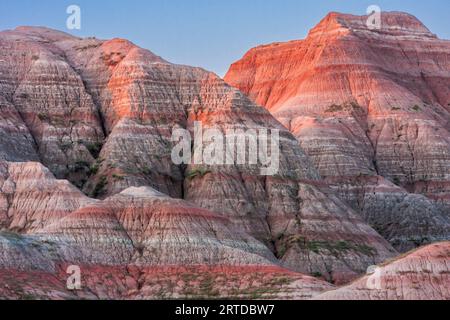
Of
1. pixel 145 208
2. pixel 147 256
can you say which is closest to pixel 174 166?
pixel 145 208

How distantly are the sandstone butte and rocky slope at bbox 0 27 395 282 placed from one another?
0.54ft

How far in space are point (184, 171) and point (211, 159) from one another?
212 inches

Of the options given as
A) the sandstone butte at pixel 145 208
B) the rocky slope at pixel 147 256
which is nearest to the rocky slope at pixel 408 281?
the rocky slope at pixel 147 256

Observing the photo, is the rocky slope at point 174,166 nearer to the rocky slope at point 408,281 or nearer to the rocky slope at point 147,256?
the rocky slope at point 147,256

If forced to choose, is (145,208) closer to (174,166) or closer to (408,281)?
(174,166)

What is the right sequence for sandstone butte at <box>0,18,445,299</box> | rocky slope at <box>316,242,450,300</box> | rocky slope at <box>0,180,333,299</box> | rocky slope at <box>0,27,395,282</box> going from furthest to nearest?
1. rocky slope at <box>0,27,395,282</box>
2. sandstone butte at <box>0,18,445,299</box>
3. rocky slope at <box>0,180,333,299</box>
4. rocky slope at <box>316,242,450,300</box>

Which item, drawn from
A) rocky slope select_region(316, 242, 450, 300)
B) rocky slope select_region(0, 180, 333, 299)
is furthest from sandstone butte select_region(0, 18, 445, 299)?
rocky slope select_region(316, 242, 450, 300)

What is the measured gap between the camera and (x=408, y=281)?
142750mm

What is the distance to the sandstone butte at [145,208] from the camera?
155750 millimetres

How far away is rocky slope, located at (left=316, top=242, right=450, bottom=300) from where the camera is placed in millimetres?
141000

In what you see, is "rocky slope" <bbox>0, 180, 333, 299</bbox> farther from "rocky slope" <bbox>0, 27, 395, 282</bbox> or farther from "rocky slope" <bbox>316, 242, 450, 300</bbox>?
"rocky slope" <bbox>0, 27, 395, 282</bbox>
